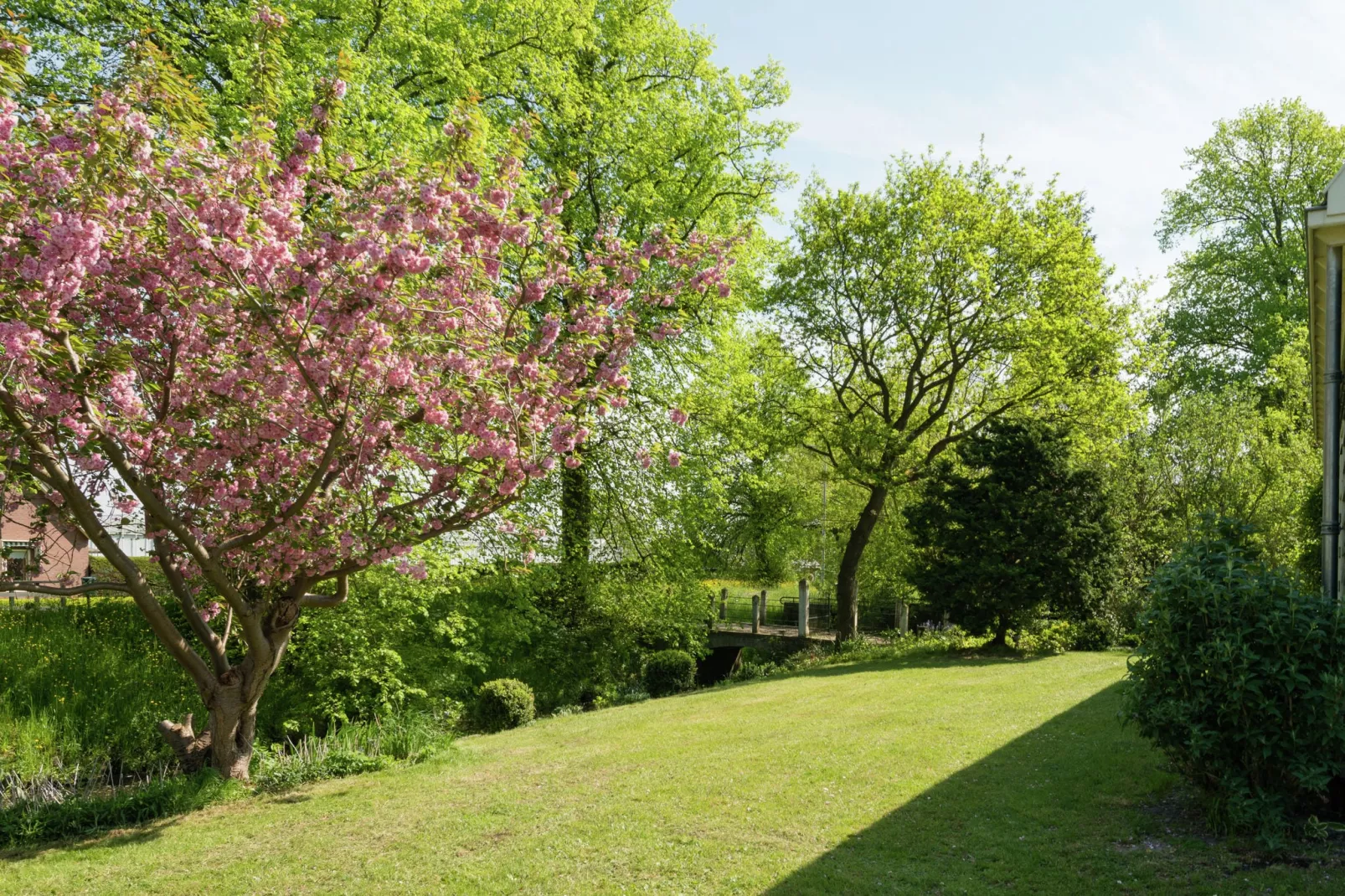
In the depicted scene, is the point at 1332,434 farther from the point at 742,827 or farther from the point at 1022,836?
the point at 742,827

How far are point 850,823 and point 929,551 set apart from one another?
13.3m

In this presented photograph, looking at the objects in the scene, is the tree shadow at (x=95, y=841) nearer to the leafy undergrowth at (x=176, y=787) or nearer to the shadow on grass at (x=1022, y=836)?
the leafy undergrowth at (x=176, y=787)

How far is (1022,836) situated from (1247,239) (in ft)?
99.4

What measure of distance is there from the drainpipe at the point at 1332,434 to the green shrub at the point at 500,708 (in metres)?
11.5

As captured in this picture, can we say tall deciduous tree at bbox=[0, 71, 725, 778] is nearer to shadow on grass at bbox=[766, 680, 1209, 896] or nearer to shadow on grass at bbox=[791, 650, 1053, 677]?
shadow on grass at bbox=[766, 680, 1209, 896]

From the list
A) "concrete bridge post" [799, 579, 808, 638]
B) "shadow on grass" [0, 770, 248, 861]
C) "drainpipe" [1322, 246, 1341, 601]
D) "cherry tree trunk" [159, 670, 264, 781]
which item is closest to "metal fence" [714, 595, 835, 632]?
"concrete bridge post" [799, 579, 808, 638]

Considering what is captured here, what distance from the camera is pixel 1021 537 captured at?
17.7m

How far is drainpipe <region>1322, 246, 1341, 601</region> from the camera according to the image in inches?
256

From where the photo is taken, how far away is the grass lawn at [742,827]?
5633mm

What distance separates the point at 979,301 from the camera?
19844mm

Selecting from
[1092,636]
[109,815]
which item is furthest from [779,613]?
[109,815]

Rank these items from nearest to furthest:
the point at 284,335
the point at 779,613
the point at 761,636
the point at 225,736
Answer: the point at 284,335 → the point at 225,736 → the point at 761,636 → the point at 779,613

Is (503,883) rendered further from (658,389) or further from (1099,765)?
(658,389)

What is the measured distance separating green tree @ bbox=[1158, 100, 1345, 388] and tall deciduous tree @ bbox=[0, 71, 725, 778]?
84.6 feet
